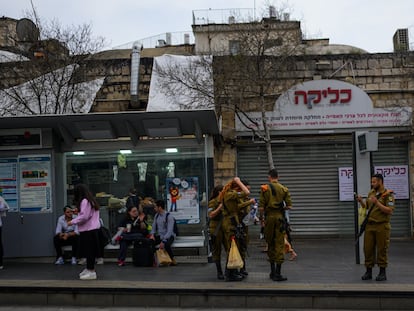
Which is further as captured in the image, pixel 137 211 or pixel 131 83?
pixel 131 83

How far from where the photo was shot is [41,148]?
10.9 meters

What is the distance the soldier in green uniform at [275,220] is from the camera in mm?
8375

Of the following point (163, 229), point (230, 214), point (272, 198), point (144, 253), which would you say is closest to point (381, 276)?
point (272, 198)

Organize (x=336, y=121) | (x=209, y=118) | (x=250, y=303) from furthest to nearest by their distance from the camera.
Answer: (x=336, y=121) < (x=209, y=118) < (x=250, y=303)

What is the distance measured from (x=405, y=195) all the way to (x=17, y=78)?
38.7 feet

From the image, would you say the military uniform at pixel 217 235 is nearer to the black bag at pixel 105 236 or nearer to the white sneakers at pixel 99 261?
the black bag at pixel 105 236

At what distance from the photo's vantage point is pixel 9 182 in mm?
11062

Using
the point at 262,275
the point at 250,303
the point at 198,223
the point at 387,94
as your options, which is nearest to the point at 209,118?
the point at 198,223

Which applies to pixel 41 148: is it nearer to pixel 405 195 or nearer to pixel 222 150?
pixel 222 150

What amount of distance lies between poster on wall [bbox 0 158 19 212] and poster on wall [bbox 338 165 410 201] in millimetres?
9391

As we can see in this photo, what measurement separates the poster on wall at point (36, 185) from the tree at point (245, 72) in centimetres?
507

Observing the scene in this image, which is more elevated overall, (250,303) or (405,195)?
(405,195)

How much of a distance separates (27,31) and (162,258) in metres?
9.74

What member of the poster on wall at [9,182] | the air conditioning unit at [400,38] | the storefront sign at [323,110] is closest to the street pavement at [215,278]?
the poster on wall at [9,182]
